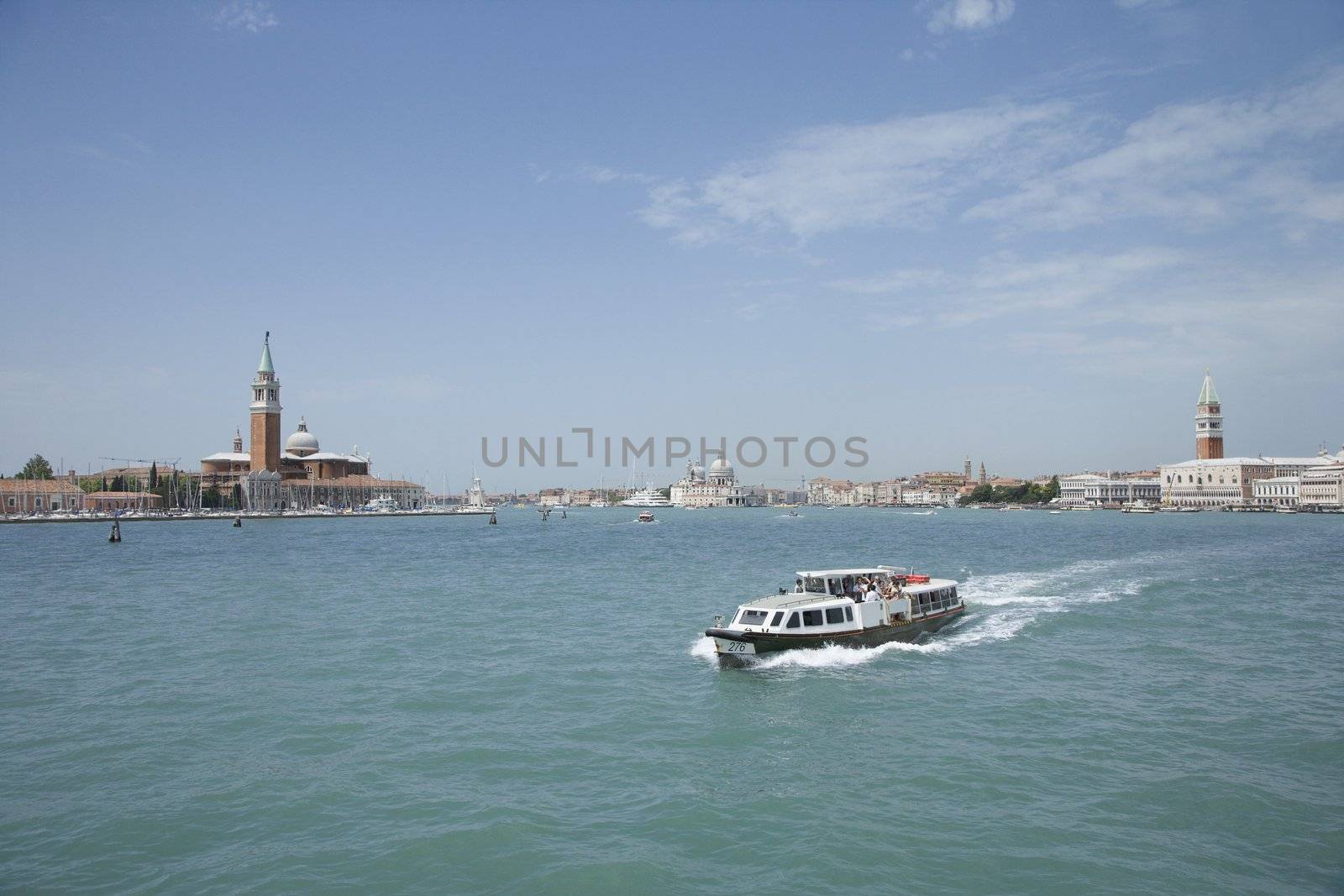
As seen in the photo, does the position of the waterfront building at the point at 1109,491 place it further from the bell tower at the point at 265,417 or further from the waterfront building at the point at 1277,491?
the bell tower at the point at 265,417

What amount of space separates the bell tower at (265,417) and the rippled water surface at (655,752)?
98062mm

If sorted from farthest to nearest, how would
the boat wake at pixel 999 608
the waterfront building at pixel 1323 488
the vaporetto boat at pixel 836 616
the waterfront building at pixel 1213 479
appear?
the waterfront building at pixel 1213 479, the waterfront building at pixel 1323 488, the boat wake at pixel 999 608, the vaporetto boat at pixel 836 616

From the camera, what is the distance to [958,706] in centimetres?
1546

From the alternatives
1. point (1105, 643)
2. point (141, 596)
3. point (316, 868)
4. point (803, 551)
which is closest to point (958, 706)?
point (1105, 643)

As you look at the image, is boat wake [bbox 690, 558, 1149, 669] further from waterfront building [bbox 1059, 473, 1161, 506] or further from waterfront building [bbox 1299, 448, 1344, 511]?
waterfront building [bbox 1059, 473, 1161, 506]

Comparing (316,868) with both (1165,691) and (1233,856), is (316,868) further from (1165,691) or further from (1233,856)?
(1165,691)

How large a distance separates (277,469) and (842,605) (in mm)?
117345

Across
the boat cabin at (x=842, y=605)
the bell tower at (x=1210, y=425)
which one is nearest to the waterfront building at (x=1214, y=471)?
the bell tower at (x=1210, y=425)

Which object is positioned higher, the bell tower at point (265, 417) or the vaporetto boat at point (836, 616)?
the bell tower at point (265, 417)

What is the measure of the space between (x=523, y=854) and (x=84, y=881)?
4.39 m

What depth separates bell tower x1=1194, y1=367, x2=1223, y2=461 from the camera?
530 ft

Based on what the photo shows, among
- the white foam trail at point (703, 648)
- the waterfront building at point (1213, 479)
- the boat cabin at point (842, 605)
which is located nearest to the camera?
the boat cabin at point (842, 605)

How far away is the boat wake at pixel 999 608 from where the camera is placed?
19.2 meters

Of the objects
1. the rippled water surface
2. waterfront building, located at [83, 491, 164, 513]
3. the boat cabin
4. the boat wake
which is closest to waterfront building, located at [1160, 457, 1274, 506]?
the boat wake
